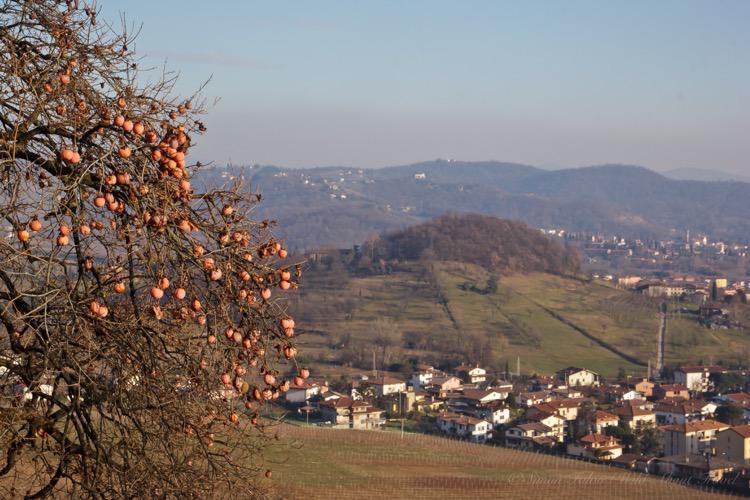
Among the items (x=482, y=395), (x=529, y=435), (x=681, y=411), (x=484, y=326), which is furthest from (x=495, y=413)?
(x=484, y=326)

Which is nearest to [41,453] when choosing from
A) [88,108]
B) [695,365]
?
[88,108]

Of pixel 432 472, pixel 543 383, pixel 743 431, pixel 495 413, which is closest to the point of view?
pixel 432 472

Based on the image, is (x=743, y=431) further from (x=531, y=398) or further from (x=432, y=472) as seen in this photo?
(x=432, y=472)

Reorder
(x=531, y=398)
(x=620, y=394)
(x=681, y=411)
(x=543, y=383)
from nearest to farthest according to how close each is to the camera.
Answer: (x=681, y=411), (x=531, y=398), (x=620, y=394), (x=543, y=383)

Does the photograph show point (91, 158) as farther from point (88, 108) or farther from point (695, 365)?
point (695, 365)

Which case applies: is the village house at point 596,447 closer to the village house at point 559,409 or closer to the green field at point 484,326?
the village house at point 559,409

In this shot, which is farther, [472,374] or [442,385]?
[472,374]

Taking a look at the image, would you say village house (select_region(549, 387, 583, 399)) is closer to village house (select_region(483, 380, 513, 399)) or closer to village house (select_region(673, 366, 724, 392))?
village house (select_region(483, 380, 513, 399))
